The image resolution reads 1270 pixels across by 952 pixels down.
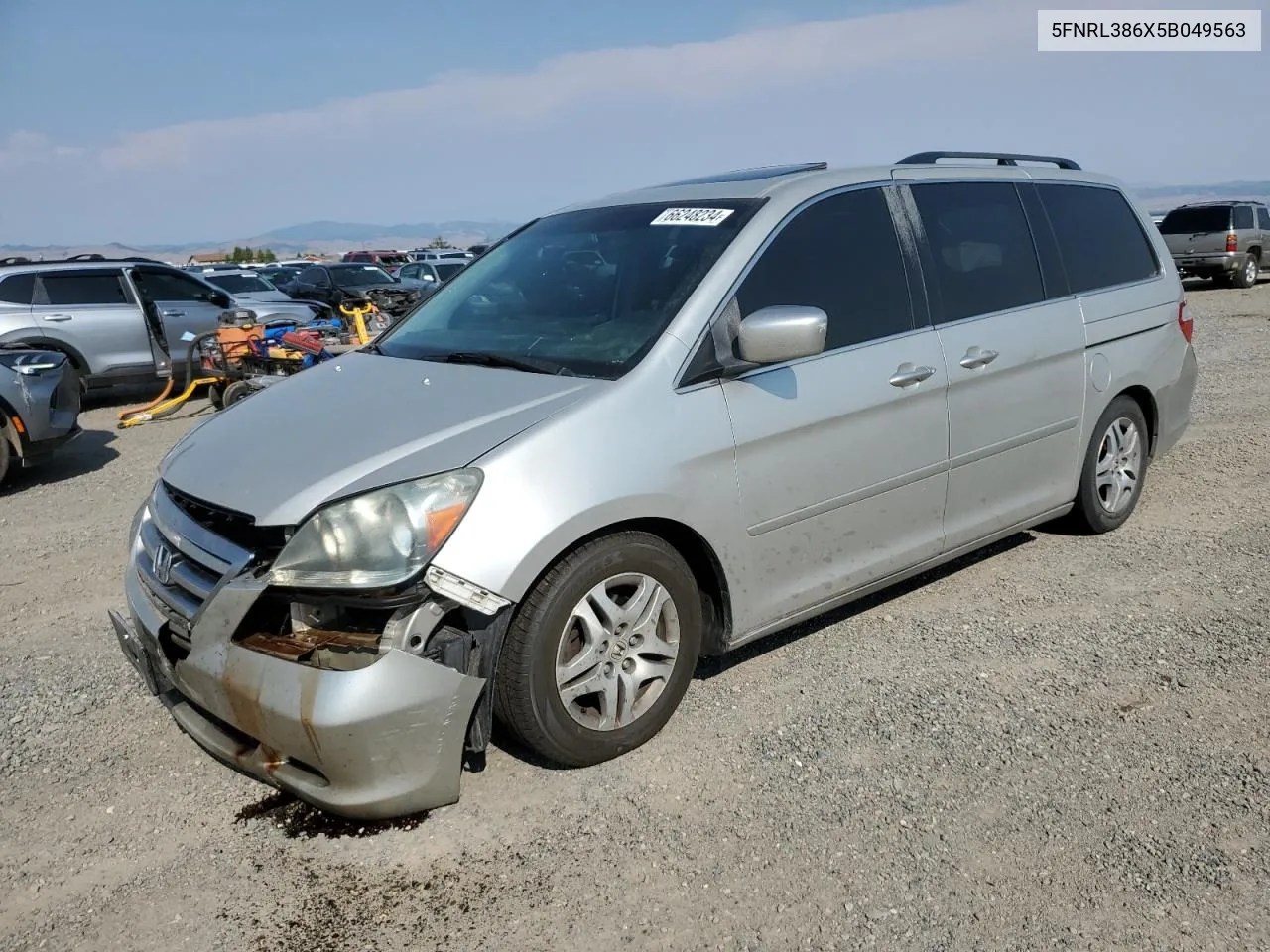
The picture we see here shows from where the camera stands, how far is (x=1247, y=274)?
814 inches

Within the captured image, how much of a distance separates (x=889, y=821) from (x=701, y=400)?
1.38 m

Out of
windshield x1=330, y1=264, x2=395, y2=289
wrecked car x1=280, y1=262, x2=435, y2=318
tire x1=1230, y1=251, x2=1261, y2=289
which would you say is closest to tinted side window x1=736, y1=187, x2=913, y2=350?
wrecked car x1=280, y1=262, x2=435, y2=318

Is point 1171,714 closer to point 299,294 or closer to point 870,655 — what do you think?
point 870,655


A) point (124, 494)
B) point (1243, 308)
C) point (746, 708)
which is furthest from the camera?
point (1243, 308)

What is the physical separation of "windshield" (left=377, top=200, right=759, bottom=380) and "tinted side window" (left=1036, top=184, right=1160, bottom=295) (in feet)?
6.35

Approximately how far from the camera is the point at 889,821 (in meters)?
2.90

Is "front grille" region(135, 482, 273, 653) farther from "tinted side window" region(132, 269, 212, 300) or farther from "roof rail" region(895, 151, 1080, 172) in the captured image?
"tinted side window" region(132, 269, 212, 300)

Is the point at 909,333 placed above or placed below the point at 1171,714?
above

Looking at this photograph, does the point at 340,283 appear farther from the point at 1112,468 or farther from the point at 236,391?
the point at 1112,468

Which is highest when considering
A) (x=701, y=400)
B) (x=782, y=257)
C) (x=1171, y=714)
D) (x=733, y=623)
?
(x=782, y=257)

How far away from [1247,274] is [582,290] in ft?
69.9

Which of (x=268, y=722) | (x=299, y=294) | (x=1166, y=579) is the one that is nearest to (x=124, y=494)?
(x=268, y=722)

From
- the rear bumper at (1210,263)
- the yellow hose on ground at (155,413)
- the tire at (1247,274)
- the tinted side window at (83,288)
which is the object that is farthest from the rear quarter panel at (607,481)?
the tire at (1247,274)

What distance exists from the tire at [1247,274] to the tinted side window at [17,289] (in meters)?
20.8
